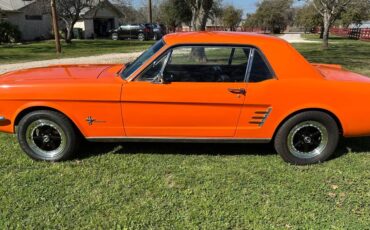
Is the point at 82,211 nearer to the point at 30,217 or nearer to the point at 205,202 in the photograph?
the point at 30,217

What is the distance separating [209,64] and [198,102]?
24.3 inches

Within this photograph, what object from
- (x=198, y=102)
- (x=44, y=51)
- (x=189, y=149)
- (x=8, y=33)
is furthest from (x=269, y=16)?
(x=198, y=102)

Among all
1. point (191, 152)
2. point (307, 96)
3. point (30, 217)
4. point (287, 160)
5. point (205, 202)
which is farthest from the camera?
point (191, 152)

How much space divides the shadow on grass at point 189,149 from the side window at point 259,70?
1120 millimetres

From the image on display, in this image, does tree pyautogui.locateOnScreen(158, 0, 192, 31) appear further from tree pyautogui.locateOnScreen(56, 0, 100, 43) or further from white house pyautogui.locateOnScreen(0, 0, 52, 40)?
tree pyautogui.locateOnScreen(56, 0, 100, 43)

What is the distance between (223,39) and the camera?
4.37 metres

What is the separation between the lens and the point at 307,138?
4.48 meters

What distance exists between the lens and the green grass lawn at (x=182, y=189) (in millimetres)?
3365

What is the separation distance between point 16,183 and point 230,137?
8.04 feet

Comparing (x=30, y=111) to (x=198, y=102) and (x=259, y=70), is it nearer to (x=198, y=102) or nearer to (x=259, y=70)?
(x=198, y=102)

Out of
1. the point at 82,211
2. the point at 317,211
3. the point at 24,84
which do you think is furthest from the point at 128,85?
the point at 317,211

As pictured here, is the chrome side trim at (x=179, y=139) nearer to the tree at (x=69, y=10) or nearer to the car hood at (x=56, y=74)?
the car hood at (x=56, y=74)

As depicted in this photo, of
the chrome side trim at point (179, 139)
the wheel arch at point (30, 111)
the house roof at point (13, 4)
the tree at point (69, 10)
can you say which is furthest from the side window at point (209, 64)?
the house roof at point (13, 4)

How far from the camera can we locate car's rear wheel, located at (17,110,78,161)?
4.32 m
